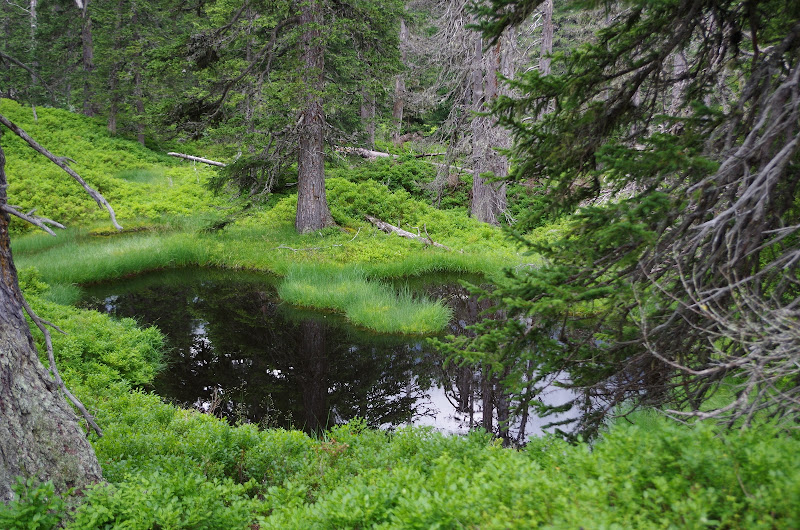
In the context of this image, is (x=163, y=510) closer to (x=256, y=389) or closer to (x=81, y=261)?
(x=256, y=389)

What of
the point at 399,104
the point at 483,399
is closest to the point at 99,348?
the point at 483,399

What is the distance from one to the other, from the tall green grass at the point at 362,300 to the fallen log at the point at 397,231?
10.2ft

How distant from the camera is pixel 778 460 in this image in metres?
2.28

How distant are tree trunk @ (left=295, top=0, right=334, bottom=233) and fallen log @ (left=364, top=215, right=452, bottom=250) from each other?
1604 mm

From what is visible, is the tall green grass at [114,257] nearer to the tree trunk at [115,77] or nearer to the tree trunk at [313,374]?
the tree trunk at [313,374]

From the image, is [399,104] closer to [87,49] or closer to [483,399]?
[87,49]

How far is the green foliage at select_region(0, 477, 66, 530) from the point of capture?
2963 mm

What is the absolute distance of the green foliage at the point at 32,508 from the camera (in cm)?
296

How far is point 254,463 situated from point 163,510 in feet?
4.84

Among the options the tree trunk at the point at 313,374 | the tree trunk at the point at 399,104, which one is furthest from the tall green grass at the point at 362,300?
the tree trunk at the point at 399,104

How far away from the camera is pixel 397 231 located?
15.7 meters

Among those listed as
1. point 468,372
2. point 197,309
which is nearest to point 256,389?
point 468,372

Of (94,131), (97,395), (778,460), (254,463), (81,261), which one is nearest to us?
(778,460)

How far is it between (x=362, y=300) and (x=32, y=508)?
7.82 meters
